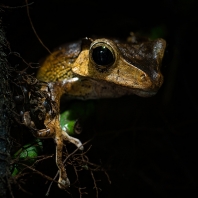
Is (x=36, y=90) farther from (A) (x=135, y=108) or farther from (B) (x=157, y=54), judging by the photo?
(A) (x=135, y=108)

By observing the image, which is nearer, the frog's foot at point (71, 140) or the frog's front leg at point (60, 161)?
the frog's front leg at point (60, 161)

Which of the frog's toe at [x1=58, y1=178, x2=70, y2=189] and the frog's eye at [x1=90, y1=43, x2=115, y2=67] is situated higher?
the frog's eye at [x1=90, y1=43, x2=115, y2=67]

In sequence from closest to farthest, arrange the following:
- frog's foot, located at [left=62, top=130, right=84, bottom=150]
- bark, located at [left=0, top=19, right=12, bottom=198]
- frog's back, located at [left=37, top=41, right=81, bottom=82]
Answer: bark, located at [left=0, top=19, right=12, bottom=198], frog's foot, located at [left=62, top=130, right=84, bottom=150], frog's back, located at [left=37, top=41, right=81, bottom=82]

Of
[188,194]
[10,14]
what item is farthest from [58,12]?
[188,194]

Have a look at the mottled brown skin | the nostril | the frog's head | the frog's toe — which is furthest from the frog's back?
the frog's toe

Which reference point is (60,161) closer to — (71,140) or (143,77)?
(71,140)

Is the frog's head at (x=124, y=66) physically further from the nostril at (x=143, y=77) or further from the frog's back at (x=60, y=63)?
the frog's back at (x=60, y=63)

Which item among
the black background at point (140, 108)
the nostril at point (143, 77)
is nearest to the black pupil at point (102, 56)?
the nostril at point (143, 77)

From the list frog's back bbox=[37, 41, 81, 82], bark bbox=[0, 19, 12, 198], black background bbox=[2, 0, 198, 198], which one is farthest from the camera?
black background bbox=[2, 0, 198, 198]

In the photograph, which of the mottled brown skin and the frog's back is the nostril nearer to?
the mottled brown skin
